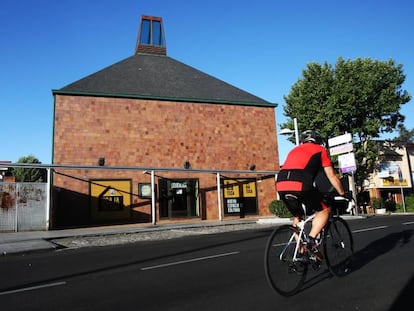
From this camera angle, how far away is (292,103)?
28797 millimetres

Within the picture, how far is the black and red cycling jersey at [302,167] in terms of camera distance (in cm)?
415

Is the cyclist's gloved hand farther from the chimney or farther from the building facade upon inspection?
the building facade

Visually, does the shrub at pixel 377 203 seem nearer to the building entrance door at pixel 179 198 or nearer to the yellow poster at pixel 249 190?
the yellow poster at pixel 249 190

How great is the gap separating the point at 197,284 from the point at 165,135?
53.5 feet

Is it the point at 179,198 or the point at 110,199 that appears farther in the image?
the point at 179,198

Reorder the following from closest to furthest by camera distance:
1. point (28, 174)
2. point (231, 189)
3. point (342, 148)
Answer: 1. point (342, 148)
2. point (231, 189)
3. point (28, 174)

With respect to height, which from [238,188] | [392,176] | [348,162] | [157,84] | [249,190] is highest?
[157,84]

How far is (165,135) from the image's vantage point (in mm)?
20578

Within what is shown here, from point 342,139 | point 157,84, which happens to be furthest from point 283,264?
point 157,84

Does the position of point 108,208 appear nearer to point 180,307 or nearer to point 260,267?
point 260,267

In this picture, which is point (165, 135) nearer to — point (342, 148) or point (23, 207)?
point (23, 207)

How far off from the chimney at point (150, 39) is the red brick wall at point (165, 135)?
752cm

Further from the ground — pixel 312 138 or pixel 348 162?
pixel 348 162

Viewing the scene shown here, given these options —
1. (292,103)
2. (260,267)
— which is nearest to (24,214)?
(260,267)
